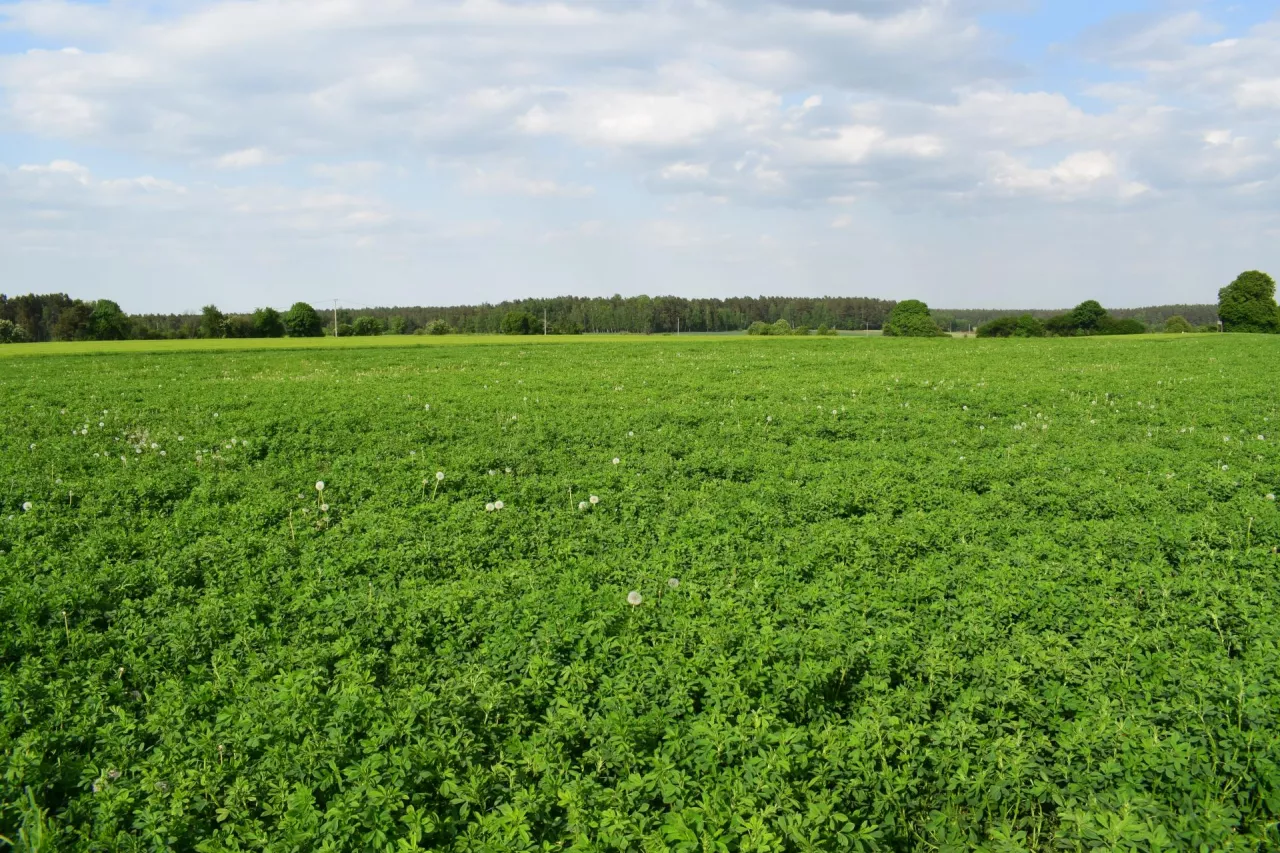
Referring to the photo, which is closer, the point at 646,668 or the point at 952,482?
the point at 646,668

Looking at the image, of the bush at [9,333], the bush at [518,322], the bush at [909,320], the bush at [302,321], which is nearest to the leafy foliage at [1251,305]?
the bush at [909,320]

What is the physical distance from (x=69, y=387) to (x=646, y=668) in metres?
22.4

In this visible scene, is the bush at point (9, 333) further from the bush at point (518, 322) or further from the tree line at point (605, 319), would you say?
the bush at point (518, 322)

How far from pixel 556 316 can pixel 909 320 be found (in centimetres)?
6001

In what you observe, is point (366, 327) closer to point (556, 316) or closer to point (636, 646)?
point (556, 316)

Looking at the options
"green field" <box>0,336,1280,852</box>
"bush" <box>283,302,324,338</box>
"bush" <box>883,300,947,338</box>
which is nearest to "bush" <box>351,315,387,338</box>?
"bush" <box>283,302,324,338</box>

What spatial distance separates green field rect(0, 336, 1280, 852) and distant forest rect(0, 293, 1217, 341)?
97.9 m

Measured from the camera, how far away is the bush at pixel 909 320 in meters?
103

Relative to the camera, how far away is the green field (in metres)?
3.86

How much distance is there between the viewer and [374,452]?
1165cm

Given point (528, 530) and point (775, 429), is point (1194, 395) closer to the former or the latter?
point (775, 429)

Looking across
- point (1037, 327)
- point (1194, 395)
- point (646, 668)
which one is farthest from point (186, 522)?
point (1037, 327)

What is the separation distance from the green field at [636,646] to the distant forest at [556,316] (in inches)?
3856

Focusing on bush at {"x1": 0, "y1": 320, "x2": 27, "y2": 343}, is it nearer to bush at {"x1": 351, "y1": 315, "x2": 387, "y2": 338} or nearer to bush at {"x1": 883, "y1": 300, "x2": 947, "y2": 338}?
bush at {"x1": 351, "y1": 315, "x2": 387, "y2": 338}
